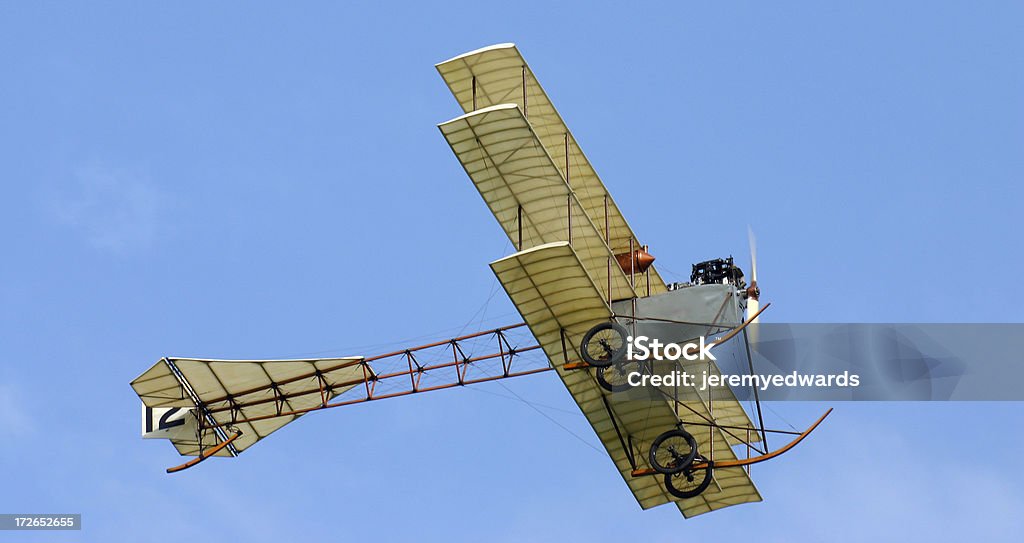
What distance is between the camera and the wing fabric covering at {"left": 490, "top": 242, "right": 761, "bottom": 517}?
38.0 m

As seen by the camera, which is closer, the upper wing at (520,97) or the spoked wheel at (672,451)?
the spoked wheel at (672,451)

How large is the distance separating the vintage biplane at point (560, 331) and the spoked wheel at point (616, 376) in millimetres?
30

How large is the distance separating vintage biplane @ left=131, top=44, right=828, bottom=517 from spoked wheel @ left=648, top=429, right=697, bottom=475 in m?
0.04

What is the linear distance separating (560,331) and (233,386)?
9.91 metres

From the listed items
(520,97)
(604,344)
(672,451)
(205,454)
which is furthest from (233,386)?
(672,451)

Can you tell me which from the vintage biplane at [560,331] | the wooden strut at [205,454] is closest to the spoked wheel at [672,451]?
the vintage biplane at [560,331]

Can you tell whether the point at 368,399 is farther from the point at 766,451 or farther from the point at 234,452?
the point at 766,451

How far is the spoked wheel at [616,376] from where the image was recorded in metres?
39.1

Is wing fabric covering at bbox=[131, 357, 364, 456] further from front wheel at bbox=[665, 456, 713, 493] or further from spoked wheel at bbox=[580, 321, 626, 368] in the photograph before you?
front wheel at bbox=[665, 456, 713, 493]

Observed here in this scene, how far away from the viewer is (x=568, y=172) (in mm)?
42375

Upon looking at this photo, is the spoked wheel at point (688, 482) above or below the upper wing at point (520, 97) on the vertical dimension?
below

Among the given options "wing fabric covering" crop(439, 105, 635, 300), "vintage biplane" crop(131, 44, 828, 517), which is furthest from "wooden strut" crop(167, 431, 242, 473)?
"wing fabric covering" crop(439, 105, 635, 300)

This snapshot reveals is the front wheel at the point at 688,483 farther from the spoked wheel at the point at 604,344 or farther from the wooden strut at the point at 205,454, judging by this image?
the wooden strut at the point at 205,454

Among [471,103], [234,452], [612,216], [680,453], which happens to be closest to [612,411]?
[680,453]
